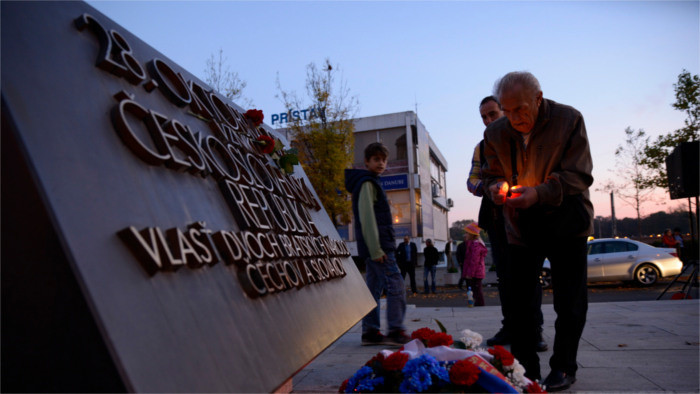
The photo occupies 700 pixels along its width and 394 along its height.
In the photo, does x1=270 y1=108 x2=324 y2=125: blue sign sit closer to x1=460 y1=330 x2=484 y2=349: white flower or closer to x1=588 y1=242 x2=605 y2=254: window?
x1=588 y1=242 x2=605 y2=254: window

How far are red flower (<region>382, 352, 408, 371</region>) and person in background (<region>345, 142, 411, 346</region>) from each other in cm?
231

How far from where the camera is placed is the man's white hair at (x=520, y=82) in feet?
8.45

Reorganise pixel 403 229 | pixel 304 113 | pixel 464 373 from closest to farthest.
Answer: pixel 464 373
pixel 304 113
pixel 403 229

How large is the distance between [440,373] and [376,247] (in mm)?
2470

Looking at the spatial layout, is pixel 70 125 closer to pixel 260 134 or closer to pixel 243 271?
pixel 243 271

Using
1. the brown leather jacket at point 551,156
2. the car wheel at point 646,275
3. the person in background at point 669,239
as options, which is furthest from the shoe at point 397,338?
the person in background at point 669,239

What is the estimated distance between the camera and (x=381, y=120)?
100 ft

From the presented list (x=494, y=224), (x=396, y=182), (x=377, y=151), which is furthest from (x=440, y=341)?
(x=396, y=182)

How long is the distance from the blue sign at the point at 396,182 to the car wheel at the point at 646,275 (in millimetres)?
17398

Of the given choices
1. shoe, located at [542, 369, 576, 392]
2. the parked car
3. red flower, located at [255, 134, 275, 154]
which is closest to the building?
the parked car

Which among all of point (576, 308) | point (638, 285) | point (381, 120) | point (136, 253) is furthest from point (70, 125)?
point (381, 120)

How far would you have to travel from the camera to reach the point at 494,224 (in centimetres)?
373

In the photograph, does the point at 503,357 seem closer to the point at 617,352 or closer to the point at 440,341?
the point at 440,341

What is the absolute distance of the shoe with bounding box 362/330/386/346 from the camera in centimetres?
426
